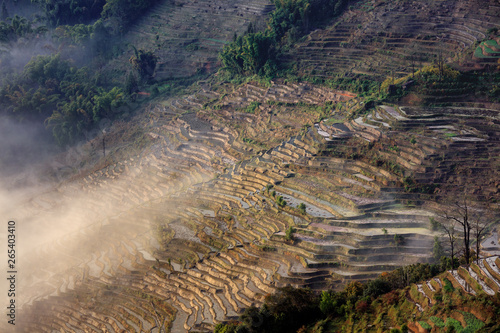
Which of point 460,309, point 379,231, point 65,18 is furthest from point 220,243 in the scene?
point 65,18

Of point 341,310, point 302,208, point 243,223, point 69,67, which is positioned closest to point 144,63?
point 69,67

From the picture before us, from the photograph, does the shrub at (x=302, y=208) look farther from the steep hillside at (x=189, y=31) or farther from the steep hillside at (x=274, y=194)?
the steep hillside at (x=189, y=31)

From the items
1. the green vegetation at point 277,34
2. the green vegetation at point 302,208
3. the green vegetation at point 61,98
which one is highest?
the green vegetation at point 277,34

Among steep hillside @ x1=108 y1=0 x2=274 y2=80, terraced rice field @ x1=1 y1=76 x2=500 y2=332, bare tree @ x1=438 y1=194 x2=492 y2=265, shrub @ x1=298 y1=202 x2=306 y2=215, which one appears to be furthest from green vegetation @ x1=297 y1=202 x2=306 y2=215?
steep hillside @ x1=108 y1=0 x2=274 y2=80

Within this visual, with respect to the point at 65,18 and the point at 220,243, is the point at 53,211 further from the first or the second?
the point at 65,18

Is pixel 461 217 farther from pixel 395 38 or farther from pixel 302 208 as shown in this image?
pixel 395 38

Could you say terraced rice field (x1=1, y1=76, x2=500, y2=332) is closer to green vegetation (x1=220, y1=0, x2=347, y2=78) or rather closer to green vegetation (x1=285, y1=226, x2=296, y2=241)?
green vegetation (x1=285, y1=226, x2=296, y2=241)

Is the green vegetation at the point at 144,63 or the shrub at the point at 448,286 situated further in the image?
the green vegetation at the point at 144,63

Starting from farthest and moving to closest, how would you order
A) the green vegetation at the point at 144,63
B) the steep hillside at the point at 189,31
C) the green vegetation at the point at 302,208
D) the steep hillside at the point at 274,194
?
the steep hillside at the point at 189,31 < the green vegetation at the point at 144,63 < the green vegetation at the point at 302,208 < the steep hillside at the point at 274,194

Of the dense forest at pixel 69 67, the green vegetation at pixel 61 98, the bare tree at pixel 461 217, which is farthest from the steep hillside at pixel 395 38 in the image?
the dense forest at pixel 69 67

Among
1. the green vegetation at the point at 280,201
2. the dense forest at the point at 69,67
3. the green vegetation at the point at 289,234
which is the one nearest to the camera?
the green vegetation at the point at 289,234

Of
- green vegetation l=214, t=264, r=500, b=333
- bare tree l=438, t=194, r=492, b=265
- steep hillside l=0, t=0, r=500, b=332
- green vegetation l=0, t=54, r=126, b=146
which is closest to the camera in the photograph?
green vegetation l=214, t=264, r=500, b=333
